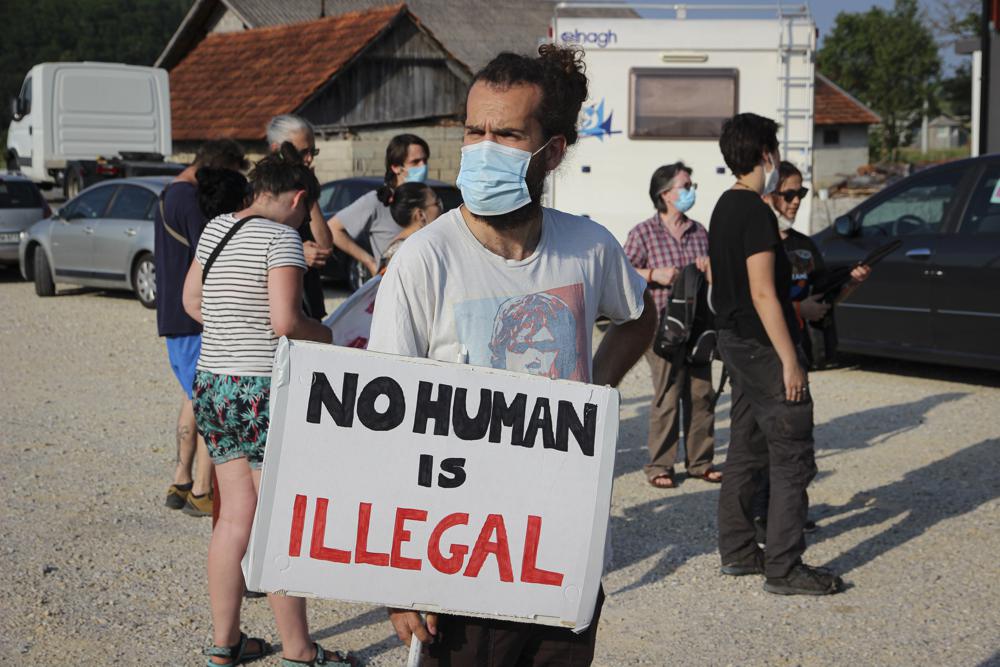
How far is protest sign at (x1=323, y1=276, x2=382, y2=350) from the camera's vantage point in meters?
4.70

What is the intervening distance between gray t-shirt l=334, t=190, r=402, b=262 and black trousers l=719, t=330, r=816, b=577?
2.03 metres

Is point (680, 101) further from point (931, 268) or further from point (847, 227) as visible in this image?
point (847, 227)

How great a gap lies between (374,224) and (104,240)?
943 cm

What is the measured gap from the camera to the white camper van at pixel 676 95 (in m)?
13.2

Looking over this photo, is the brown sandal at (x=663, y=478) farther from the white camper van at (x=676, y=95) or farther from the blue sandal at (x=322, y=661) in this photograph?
the white camper van at (x=676, y=95)

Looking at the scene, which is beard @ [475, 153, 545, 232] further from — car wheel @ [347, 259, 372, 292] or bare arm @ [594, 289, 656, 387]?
car wheel @ [347, 259, 372, 292]

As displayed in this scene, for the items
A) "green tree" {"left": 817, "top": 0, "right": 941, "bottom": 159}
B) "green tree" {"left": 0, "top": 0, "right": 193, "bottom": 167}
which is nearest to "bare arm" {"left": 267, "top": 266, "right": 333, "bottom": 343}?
"green tree" {"left": 817, "top": 0, "right": 941, "bottom": 159}

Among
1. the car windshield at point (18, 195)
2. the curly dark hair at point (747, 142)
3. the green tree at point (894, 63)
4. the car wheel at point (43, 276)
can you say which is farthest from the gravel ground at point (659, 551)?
the green tree at point (894, 63)

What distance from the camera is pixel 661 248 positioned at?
698 centimetres

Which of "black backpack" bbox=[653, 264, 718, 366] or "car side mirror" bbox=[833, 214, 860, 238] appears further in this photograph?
"car side mirror" bbox=[833, 214, 860, 238]

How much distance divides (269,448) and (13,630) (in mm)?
2864

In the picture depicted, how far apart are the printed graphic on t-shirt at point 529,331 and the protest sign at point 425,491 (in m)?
0.09

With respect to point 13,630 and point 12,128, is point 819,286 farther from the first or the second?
point 12,128

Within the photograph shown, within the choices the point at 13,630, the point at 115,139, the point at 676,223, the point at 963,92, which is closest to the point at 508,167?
the point at 13,630
